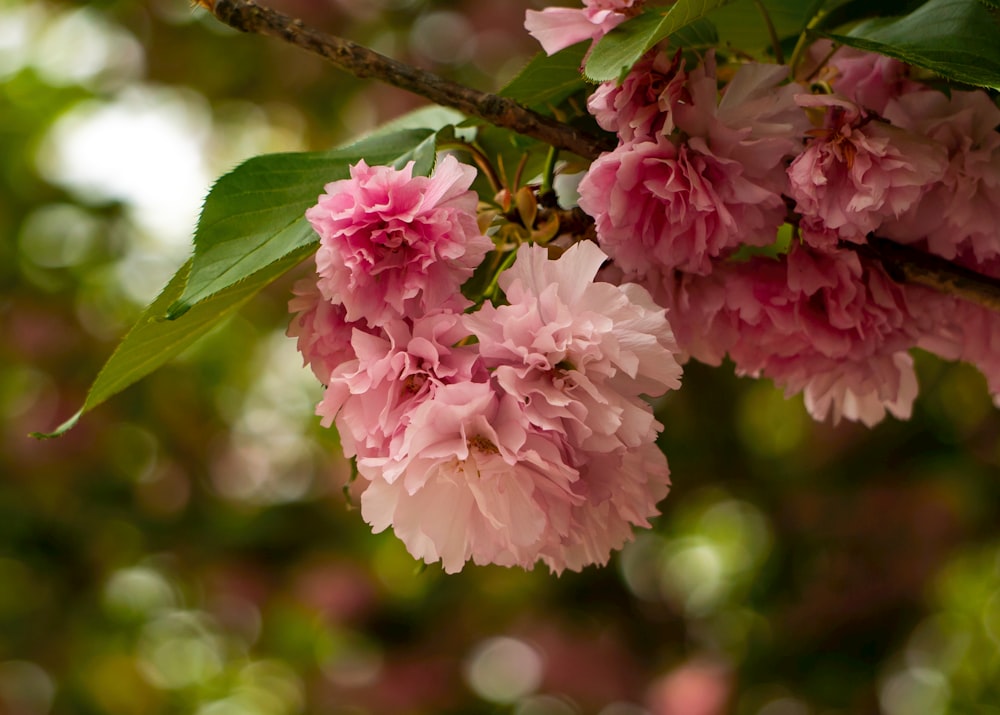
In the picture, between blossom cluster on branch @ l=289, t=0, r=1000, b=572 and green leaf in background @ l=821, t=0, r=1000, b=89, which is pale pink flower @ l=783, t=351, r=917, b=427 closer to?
blossom cluster on branch @ l=289, t=0, r=1000, b=572

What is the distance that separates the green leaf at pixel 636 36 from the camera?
0.35 meters

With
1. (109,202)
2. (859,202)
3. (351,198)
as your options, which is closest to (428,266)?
(351,198)

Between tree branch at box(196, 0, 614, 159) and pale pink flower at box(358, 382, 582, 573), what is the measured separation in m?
0.11

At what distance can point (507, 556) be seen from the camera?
0.37m

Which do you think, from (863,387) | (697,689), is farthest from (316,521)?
(863,387)

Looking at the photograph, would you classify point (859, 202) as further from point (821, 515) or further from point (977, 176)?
point (821, 515)

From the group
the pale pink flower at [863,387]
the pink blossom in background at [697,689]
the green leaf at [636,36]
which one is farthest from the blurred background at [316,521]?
the green leaf at [636,36]

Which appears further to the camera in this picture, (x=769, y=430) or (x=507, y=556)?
(x=769, y=430)

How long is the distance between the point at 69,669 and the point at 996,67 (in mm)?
1997

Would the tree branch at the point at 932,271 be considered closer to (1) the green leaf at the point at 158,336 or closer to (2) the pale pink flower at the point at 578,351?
(2) the pale pink flower at the point at 578,351

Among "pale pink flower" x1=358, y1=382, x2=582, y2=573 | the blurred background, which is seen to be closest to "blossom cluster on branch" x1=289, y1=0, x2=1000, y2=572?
"pale pink flower" x1=358, y1=382, x2=582, y2=573

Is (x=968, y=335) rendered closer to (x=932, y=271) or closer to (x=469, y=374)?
(x=932, y=271)

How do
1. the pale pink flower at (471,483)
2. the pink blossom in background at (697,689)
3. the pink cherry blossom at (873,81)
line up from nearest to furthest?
1. the pale pink flower at (471,483)
2. the pink cherry blossom at (873,81)
3. the pink blossom in background at (697,689)

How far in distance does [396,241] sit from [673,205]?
104mm
